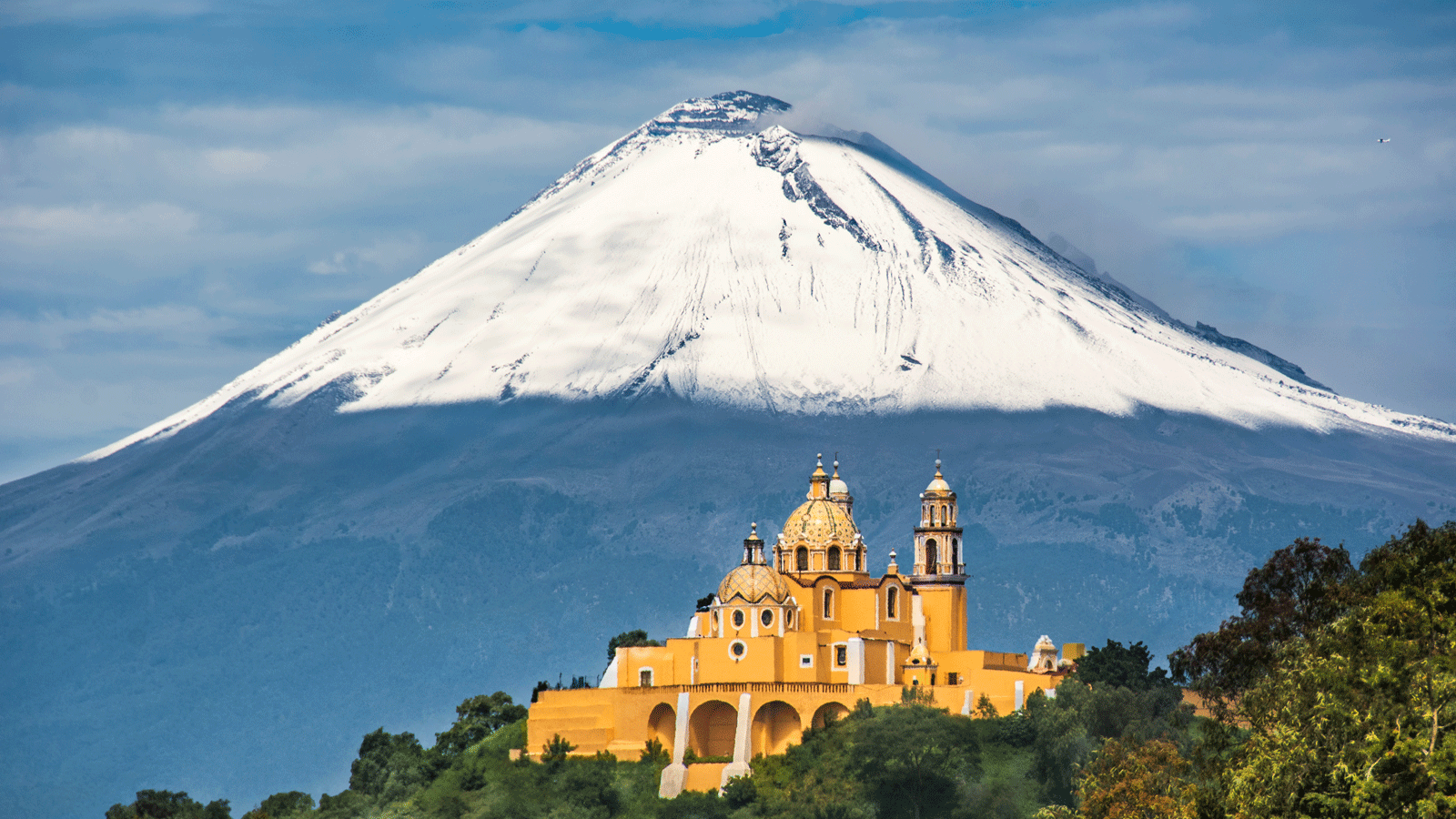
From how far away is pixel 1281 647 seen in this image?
48.6 metres

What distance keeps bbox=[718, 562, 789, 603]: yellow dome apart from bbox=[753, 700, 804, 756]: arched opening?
11.6 ft

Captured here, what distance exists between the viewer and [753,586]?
74438 millimetres

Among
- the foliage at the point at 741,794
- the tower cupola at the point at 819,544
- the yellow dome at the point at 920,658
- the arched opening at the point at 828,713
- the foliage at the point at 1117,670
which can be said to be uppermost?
the tower cupola at the point at 819,544

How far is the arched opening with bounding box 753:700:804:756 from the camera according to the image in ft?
241

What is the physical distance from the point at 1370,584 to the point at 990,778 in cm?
2790

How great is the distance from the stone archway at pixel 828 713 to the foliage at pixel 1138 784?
61.8 ft

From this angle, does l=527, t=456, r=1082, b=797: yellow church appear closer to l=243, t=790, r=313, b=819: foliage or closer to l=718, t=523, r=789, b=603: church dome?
l=718, t=523, r=789, b=603: church dome

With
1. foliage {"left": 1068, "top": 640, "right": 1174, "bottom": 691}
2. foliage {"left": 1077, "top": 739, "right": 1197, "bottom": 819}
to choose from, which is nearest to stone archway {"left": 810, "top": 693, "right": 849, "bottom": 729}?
foliage {"left": 1068, "top": 640, "right": 1174, "bottom": 691}

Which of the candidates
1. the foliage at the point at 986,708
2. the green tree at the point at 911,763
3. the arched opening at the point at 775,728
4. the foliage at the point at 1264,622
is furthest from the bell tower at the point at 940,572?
the foliage at the point at 1264,622

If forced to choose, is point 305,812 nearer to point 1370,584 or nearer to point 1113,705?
point 1113,705

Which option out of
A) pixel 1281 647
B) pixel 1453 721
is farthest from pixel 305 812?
pixel 1453 721

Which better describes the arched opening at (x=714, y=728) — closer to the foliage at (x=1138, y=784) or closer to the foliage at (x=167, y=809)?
the foliage at (x=1138, y=784)

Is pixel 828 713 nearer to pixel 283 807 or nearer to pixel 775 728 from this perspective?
pixel 775 728

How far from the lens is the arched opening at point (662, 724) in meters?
74.5
